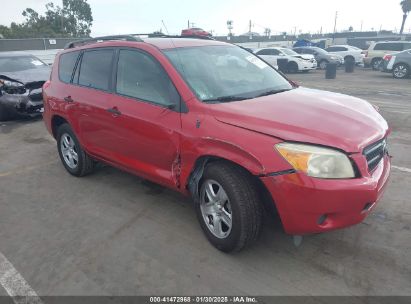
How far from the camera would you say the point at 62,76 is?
4.96 m

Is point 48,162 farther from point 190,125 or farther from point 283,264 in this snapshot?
point 283,264

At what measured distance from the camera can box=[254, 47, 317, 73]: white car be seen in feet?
64.8

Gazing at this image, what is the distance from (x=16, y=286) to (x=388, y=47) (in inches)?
890

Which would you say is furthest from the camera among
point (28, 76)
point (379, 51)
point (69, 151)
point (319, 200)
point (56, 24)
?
point (56, 24)

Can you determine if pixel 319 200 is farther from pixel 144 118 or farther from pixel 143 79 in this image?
pixel 143 79

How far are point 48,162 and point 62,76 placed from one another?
1.53 metres

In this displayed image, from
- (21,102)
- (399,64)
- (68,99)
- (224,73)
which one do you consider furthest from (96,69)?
(399,64)

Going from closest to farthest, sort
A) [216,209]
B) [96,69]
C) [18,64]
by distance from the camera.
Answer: [216,209] < [96,69] < [18,64]

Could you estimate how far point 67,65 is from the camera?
4.93m

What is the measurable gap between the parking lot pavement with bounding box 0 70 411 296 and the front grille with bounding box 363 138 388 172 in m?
0.78

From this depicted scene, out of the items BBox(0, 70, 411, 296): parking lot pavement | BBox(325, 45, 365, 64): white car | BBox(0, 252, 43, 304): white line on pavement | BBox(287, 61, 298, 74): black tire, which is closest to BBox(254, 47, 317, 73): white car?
BBox(287, 61, 298, 74): black tire

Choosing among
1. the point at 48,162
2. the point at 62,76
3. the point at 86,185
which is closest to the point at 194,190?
the point at 86,185

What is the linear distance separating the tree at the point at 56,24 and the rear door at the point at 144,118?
4540 cm

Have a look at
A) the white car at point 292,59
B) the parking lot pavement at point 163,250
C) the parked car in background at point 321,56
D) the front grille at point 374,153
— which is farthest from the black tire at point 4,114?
the parked car in background at point 321,56
